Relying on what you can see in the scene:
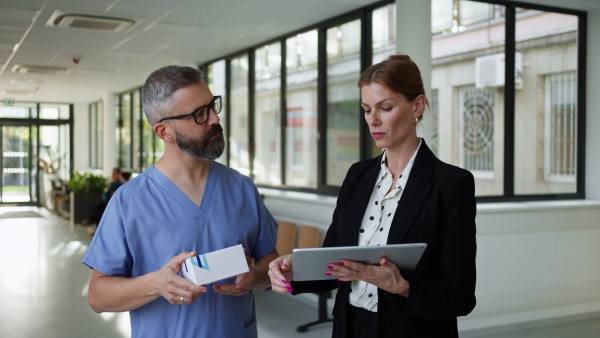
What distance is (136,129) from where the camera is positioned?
15164 mm

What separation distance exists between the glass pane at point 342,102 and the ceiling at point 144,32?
0.33 m

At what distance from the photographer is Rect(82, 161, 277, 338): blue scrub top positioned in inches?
70.6

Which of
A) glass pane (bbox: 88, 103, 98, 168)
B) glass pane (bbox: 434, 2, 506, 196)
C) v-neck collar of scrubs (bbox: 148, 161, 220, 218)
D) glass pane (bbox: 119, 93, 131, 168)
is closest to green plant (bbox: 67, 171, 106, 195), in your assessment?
glass pane (bbox: 119, 93, 131, 168)

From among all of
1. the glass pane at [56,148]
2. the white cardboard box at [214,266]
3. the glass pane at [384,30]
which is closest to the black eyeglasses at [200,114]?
the white cardboard box at [214,266]

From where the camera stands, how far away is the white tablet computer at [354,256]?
161 cm

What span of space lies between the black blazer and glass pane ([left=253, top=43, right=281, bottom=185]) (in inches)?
271

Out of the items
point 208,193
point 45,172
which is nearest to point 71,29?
point 208,193

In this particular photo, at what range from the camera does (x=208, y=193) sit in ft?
6.26

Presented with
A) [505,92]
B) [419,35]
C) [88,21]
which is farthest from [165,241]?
[88,21]

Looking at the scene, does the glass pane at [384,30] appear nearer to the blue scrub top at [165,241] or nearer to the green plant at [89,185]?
the blue scrub top at [165,241]

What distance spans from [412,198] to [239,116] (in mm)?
8127

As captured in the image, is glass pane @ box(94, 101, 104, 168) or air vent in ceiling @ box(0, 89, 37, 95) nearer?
air vent in ceiling @ box(0, 89, 37, 95)

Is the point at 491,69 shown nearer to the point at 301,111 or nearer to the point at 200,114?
the point at 301,111

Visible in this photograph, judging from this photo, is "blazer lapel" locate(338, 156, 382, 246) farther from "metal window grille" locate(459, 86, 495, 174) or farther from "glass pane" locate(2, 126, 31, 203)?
"glass pane" locate(2, 126, 31, 203)
